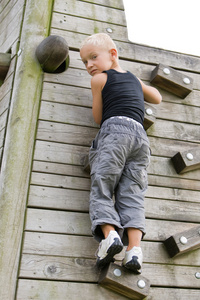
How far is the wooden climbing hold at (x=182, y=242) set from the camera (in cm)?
297

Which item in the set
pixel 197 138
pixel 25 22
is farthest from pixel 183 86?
pixel 25 22

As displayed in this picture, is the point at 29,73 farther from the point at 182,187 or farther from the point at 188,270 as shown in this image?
the point at 188,270

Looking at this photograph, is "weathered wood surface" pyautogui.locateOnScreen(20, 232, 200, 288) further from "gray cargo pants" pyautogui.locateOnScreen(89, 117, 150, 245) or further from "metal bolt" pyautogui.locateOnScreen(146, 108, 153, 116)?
"metal bolt" pyautogui.locateOnScreen(146, 108, 153, 116)

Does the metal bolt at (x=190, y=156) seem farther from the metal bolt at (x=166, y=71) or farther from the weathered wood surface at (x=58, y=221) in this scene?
the weathered wood surface at (x=58, y=221)

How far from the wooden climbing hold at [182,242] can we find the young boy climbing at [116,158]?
32 cm

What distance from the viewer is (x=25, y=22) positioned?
3781mm

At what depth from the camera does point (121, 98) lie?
3.03 m

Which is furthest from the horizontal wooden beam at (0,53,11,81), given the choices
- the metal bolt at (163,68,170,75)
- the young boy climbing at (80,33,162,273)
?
the metal bolt at (163,68,170,75)

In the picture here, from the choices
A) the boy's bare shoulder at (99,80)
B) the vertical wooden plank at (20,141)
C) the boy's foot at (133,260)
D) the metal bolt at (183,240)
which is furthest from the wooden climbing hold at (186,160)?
the vertical wooden plank at (20,141)

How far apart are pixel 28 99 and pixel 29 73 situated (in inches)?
9.7

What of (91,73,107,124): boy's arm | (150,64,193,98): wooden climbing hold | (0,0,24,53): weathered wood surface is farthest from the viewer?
(0,0,24,53): weathered wood surface

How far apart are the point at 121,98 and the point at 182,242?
3.30ft

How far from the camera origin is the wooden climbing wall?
2.76 m

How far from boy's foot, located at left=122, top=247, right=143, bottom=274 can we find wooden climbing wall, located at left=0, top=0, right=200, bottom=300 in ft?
0.81
